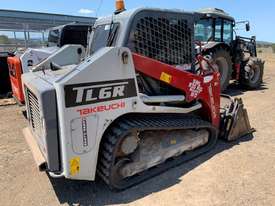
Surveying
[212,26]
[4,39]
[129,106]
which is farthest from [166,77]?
[4,39]

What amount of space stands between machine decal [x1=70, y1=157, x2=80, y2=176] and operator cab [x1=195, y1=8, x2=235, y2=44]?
22.6 ft

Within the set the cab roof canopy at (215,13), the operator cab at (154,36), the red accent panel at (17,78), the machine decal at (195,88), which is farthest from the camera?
the cab roof canopy at (215,13)

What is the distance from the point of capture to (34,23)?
22828 millimetres

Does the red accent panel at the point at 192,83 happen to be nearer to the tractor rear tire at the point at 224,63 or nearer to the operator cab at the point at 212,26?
the tractor rear tire at the point at 224,63

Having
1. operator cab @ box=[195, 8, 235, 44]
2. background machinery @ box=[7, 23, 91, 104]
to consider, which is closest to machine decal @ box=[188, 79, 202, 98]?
background machinery @ box=[7, 23, 91, 104]

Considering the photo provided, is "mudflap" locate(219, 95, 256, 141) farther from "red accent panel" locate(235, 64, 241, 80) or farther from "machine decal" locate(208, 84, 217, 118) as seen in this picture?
"red accent panel" locate(235, 64, 241, 80)

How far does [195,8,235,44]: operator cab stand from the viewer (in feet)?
30.0

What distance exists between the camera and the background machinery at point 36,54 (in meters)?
7.11

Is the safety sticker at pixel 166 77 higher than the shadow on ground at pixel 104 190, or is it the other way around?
the safety sticker at pixel 166 77

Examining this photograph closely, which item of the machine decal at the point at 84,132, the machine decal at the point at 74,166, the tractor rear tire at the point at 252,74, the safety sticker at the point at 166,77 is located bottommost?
the tractor rear tire at the point at 252,74

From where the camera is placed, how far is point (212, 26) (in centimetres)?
926

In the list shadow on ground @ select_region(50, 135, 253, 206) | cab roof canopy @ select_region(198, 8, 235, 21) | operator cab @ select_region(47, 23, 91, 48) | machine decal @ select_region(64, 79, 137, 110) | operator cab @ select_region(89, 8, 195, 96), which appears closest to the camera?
machine decal @ select_region(64, 79, 137, 110)

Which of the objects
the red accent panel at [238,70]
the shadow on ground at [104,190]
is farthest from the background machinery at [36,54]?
the red accent panel at [238,70]

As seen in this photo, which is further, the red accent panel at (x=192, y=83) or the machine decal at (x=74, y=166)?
the red accent panel at (x=192, y=83)
